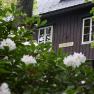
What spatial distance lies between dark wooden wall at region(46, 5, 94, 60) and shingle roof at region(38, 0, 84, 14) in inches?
16.2

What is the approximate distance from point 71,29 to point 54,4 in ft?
9.12

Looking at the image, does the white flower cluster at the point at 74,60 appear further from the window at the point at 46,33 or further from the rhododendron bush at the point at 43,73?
the window at the point at 46,33

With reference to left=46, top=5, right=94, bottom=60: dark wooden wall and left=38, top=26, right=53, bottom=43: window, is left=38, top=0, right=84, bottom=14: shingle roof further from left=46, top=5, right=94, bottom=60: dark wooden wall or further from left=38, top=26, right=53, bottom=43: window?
left=38, top=26, right=53, bottom=43: window

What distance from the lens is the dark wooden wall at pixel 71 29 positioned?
1936 centimetres

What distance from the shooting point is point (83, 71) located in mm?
2898

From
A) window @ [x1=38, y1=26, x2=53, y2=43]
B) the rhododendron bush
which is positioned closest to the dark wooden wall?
window @ [x1=38, y1=26, x2=53, y2=43]

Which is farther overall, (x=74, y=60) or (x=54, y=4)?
(x=54, y=4)

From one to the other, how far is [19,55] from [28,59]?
0.33m

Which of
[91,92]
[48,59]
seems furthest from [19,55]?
[91,92]

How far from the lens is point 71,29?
66.1 feet

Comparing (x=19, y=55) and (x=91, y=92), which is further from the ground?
(x=19, y=55)

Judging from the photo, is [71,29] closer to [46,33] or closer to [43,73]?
[46,33]

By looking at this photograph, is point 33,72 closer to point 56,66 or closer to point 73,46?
point 56,66

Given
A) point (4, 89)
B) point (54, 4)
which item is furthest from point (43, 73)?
point (54, 4)
